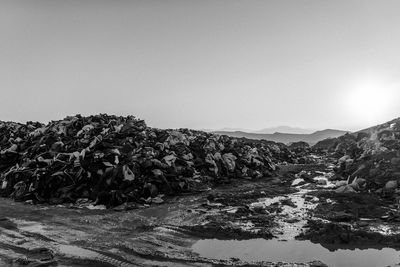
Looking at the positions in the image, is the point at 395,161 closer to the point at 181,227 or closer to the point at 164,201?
the point at 164,201

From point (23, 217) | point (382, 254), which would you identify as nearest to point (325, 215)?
point (382, 254)

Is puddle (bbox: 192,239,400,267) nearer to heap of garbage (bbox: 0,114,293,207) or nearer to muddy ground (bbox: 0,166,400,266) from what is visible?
muddy ground (bbox: 0,166,400,266)

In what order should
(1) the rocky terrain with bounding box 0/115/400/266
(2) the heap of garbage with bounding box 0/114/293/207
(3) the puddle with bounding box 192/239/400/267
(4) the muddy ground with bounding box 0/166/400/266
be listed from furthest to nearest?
(2) the heap of garbage with bounding box 0/114/293/207, (1) the rocky terrain with bounding box 0/115/400/266, (4) the muddy ground with bounding box 0/166/400/266, (3) the puddle with bounding box 192/239/400/267

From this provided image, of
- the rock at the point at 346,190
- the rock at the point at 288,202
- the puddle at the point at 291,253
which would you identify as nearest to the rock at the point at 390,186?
the rock at the point at 346,190

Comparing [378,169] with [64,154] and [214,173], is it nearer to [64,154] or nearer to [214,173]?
[214,173]

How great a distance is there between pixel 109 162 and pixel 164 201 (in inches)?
83.5

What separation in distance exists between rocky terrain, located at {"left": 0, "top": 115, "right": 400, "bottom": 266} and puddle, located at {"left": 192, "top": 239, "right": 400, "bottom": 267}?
0.11 ft

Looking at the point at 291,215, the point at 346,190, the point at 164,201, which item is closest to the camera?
the point at 291,215

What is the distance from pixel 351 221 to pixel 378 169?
13.1 ft

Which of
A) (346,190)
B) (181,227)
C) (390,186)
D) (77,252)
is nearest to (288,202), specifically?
(346,190)

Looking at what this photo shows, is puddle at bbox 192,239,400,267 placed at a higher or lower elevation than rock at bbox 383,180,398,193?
lower

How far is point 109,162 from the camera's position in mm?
9023

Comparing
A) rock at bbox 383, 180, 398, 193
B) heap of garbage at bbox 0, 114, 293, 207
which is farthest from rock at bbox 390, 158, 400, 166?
heap of garbage at bbox 0, 114, 293, 207

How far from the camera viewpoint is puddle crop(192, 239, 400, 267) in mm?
4145
